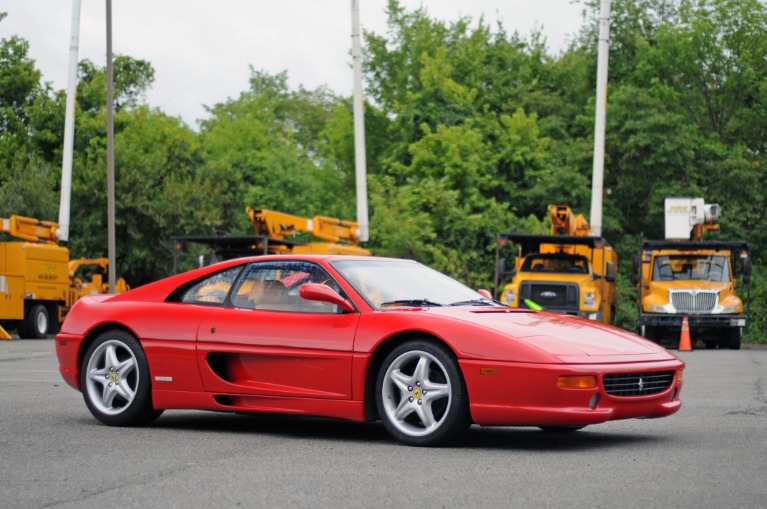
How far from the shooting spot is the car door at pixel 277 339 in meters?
8.20

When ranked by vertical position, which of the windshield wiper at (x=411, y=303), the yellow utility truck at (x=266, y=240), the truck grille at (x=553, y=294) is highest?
the yellow utility truck at (x=266, y=240)

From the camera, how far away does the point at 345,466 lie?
693cm

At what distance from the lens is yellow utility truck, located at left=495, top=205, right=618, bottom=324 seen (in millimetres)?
28016

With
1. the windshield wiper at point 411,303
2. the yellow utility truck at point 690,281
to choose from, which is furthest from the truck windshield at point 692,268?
the windshield wiper at point 411,303

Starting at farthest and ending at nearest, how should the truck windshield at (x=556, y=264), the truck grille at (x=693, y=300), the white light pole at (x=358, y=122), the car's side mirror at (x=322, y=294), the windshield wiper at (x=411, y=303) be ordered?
the white light pole at (x=358, y=122) < the truck grille at (x=693, y=300) < the truck windshield at (x=556, y=264) < the windshield wiper at (x=411, y=303) < the car's side mirror at (x=322, y=294)

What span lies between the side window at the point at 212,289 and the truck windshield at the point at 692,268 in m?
22.9

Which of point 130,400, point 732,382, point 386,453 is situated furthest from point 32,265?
point 386,453

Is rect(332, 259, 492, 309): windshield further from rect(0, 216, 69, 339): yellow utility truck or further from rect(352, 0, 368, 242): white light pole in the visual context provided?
rect(352, 0, 368, 242): white light pole

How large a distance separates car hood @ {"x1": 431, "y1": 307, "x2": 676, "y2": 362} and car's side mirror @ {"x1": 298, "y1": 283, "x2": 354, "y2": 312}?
0.59m

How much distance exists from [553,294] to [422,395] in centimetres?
2073

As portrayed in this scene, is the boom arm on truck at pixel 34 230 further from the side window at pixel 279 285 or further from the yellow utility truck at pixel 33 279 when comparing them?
the side window at pixel 279 285

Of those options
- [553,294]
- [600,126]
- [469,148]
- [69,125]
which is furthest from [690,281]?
[469,148]

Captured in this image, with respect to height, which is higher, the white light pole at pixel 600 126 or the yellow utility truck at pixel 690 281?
the white light pole at pixel 600 126

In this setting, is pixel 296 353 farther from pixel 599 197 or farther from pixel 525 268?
pixel 599 197
